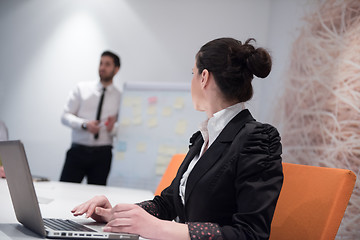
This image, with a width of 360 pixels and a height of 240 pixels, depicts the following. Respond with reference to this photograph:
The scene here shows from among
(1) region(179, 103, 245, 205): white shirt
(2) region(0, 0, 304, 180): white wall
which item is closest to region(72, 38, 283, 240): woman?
(1) region(179, 103, 245, 205): white shirt

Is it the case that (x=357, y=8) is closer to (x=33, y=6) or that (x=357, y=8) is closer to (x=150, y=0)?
(x=150, y=0)

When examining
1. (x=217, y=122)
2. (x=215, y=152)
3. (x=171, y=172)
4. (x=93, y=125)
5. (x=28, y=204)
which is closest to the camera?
(x=28, y=204)

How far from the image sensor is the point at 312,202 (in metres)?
1.15

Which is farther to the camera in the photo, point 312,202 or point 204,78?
point 204,78

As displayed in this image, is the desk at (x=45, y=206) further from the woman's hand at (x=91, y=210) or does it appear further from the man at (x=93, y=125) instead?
the man at (x=93, y=125)

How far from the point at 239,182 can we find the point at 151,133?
3.05 m

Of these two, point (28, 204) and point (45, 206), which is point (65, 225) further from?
point (45, 206)

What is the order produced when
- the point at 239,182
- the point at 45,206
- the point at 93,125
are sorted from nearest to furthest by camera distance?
the point at 239,182, the point at 45,206, the point at 93,125

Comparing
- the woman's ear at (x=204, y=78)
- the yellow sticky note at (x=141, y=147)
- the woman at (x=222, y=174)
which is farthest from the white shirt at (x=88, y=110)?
the woman's ear at (x=204, y=78)

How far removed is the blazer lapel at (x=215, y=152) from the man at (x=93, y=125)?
2.79m

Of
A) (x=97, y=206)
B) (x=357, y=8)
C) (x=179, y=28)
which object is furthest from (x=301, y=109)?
(x=97, y=206)

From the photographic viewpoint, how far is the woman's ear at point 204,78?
1.29m

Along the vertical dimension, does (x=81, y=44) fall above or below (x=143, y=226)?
above

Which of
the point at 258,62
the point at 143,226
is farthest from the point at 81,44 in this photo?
the point at 143,226
